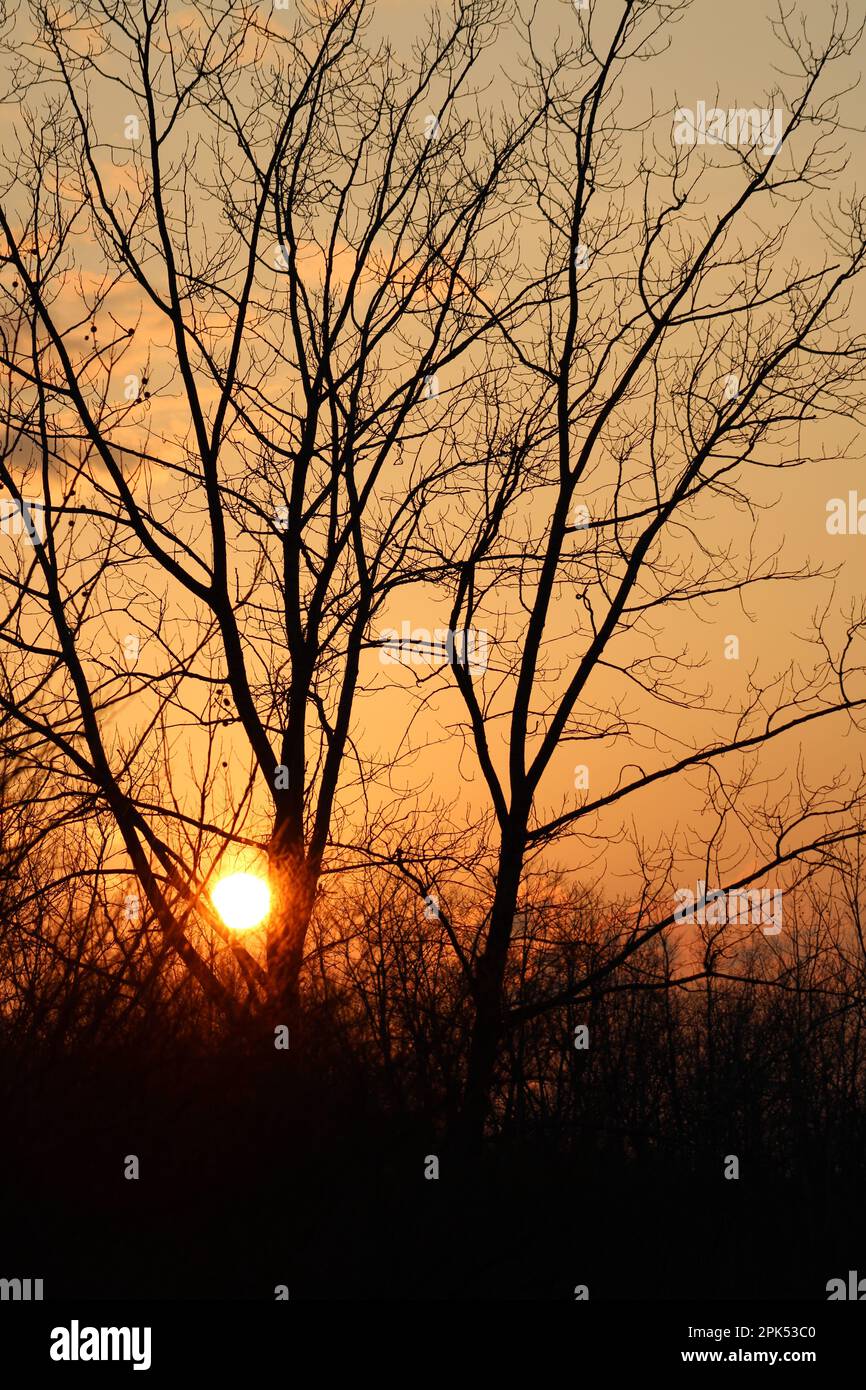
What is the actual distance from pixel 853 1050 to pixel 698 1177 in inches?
757

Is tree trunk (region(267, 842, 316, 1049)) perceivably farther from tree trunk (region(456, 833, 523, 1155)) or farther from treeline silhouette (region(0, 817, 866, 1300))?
tree trunk (region(456, 833, 523, 1155))

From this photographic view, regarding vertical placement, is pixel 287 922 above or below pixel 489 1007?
above

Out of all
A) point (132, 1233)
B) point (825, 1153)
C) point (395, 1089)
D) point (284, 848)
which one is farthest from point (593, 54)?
point (825, 1153)

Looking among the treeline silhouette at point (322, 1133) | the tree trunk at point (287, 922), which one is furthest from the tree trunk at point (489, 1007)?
the tree trunk at point (287, 922)

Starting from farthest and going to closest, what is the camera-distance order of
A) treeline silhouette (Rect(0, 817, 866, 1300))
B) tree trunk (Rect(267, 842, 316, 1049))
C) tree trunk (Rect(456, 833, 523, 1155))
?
tree trunk (Rect(456, 833, 523, 1155)) → tree trunk (Rect(267, 842, 316, 1049)) → treeline silhouette (Rect(0, 817, 866, 1300))

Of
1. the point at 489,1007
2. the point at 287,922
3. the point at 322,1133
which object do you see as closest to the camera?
the point at 322,1133

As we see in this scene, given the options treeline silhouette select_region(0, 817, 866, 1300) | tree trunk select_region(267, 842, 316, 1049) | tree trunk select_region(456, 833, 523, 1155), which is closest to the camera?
treeline silhouette select_region(0, 817, 866, 1300)

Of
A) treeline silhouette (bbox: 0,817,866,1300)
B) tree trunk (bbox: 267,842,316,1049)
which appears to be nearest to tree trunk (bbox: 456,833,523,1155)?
treeline silhouette (bbox: 0,817,866,1300)

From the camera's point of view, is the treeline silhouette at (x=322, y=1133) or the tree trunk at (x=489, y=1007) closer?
the treeline silhouette at (x=322, y=1133)

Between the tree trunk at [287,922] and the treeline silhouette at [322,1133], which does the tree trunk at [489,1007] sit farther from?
the tree trunk at [287,922]

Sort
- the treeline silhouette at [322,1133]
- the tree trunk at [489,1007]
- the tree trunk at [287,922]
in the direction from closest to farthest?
the treeline silhouette at [322,1133], the tree trunk at [287,922], the tree trunk at [489,1007]

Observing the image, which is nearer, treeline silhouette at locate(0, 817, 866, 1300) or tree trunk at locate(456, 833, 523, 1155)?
treeline silhouette at locate(0, 817, 866, 1300)

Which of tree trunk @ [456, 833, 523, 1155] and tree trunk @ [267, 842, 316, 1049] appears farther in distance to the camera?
tree trunk @ [456, 833, 523, 1155]

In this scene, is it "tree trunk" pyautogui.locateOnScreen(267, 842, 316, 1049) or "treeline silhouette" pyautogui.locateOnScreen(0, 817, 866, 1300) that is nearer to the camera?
"treeline silhouette" pyautogui.locateOnScreen(0, 817, 866, 1300)
